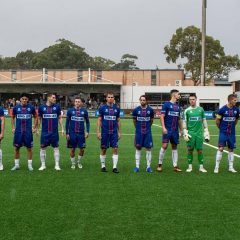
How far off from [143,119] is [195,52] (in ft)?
195

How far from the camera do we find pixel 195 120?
11258 millimetres

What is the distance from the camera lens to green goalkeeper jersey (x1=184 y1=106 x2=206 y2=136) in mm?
11250


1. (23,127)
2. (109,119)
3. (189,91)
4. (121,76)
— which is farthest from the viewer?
(121,76)

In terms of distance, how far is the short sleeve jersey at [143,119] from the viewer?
37.2 feet

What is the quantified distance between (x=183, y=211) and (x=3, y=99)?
55.3 metres

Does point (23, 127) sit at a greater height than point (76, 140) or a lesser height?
greater

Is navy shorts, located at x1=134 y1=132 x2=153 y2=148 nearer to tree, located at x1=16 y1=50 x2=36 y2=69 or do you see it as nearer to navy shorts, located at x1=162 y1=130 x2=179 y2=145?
navy shorts, located at x1=162 y1=130 x2=179 y2=145

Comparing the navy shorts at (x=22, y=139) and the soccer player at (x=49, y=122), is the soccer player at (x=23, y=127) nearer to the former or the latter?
the navy shorts at (x=22, y=139)

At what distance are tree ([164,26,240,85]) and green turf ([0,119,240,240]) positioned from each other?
58481 millimetres

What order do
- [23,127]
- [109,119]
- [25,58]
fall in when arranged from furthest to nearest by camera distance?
[25,58] → [23,127] → [109,119]

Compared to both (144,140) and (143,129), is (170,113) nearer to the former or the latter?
(143,129)

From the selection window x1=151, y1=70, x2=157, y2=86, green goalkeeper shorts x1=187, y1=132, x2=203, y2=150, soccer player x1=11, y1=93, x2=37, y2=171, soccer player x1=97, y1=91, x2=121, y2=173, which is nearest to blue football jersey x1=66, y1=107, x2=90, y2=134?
soccer player x1=97, y1=91, x2=121, y2=173

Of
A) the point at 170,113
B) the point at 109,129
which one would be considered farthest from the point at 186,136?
the point at 109,129

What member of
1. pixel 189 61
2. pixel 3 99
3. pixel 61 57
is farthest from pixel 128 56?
pixel 3 99
